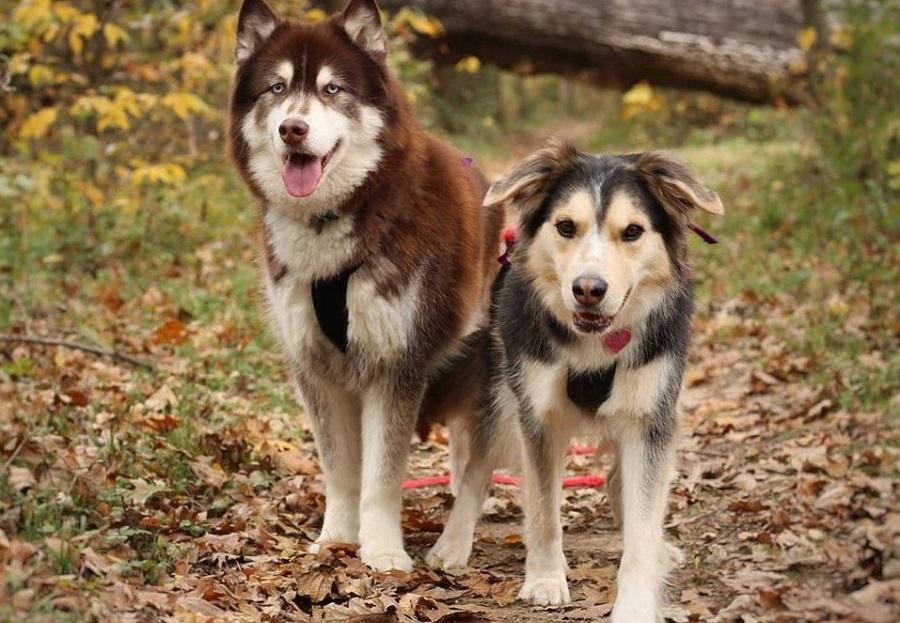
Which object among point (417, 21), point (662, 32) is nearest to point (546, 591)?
point (417, 21)

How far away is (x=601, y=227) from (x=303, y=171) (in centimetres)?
135

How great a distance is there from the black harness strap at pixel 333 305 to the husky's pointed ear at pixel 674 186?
1315 mm

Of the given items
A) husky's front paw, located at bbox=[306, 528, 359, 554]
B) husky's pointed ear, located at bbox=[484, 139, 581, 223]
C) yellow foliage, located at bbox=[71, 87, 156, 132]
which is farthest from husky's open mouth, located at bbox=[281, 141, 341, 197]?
yellow foliage, located at bbox=[71, 87, 156, 132]

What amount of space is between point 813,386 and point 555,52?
6.98m

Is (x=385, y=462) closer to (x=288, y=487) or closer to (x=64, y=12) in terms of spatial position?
(x=288, y=487)

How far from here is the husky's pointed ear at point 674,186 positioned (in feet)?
13.2

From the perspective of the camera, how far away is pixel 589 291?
12.6 ft

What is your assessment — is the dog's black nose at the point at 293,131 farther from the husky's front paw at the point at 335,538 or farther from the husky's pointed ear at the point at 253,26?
the husky's front paw at the point at 335,538

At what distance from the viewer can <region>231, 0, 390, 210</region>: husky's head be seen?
458 cm

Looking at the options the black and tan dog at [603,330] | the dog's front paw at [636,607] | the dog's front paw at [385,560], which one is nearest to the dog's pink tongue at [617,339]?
the black and tan dog at [603,330]

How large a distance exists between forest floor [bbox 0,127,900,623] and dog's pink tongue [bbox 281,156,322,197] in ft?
4.69

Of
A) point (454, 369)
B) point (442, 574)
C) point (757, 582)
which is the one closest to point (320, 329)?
point (454, 369)

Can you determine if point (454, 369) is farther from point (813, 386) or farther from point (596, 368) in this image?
point (813, 386)

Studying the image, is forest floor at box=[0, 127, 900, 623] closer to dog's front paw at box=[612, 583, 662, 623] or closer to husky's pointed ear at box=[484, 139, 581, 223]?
dog's front paw at box=[612, 583, 662, 623]
